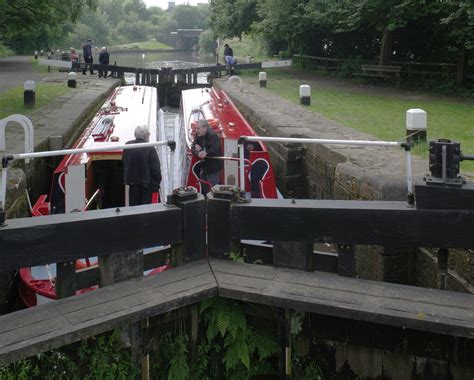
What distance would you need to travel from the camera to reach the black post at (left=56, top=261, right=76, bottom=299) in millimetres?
4191

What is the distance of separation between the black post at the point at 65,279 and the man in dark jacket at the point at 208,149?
3614 mm

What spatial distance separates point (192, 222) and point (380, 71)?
52.5ft

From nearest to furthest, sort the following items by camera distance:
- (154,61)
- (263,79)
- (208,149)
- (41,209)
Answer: (41,209)
(208,149)
(263,79)
(154,61)

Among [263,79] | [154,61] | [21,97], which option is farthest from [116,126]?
[154,61]

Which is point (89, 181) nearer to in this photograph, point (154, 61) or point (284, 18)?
point (284, 18)

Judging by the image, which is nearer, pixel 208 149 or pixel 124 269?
pixel 124 269

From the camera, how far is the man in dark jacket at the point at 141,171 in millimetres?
6738

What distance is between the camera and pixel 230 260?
15.2 feet

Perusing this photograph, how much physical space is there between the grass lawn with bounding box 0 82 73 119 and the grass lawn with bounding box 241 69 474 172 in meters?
5.79

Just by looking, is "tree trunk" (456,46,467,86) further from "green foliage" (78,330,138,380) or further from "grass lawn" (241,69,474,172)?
"green foliage" (78,330,138,380)

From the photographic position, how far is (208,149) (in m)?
7.80

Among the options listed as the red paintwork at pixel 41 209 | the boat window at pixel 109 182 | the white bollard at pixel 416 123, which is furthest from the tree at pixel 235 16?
the red paintwork at pixel 41 209

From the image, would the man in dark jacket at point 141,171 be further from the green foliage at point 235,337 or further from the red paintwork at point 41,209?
the green foliage at point 235,337

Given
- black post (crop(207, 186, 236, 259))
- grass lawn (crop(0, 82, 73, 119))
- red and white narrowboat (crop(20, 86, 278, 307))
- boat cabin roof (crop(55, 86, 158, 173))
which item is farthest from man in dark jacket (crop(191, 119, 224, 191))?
grass lawn (crop(0, 82, 73, 119))
